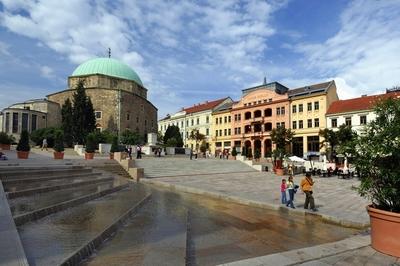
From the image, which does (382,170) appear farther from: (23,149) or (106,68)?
(106,68)

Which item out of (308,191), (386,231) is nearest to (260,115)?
(308,191)

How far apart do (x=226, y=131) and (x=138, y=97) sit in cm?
2089

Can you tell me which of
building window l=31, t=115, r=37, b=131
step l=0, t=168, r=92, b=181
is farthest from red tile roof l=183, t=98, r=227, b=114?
step l=0, t=168, r=92, b=181

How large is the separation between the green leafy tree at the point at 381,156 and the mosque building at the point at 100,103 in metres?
62.6

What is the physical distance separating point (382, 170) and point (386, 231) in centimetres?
117

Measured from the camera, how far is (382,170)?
6.48 metres

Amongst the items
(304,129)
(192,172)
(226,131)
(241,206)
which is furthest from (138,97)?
(241,206)

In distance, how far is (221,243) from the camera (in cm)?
729

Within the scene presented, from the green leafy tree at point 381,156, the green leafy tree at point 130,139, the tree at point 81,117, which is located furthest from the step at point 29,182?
the tree at point 81,117

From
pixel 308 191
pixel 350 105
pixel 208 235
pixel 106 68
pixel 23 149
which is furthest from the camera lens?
pixel 106 68

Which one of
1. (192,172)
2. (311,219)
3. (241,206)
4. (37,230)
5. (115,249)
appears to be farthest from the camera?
(192,172)

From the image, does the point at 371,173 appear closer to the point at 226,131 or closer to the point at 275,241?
the point at 275,241

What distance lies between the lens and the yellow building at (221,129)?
70750mm

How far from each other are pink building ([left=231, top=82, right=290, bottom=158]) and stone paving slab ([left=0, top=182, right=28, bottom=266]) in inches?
2141
